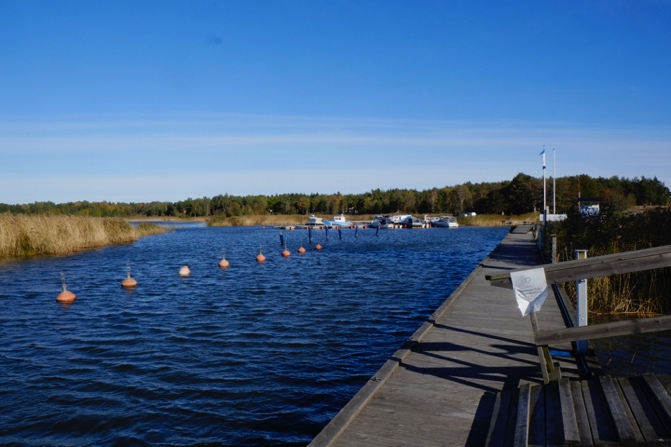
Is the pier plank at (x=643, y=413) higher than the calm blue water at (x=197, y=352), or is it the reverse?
the pier plank at (x=643, y=413)

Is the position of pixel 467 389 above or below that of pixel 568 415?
below

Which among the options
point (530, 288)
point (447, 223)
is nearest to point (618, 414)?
point (530, 288)

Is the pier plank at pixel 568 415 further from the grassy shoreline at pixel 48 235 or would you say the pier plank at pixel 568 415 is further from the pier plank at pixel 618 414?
the grassy shoreline at pixel 48 235

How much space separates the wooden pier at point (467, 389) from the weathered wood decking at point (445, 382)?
0.01 meters

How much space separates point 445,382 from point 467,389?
36cm

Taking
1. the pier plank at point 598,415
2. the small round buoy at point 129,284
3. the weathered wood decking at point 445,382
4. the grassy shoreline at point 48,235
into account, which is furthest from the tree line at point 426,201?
the pier plank at point 598,415

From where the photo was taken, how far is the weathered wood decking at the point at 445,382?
525 centimetres

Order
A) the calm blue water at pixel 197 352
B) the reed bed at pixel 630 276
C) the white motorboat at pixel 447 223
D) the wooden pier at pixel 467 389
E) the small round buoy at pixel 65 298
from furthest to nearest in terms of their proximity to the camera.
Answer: the white motorboat at pixel 447 223, the small round buoy at pixel 65 298, the reed bed at pixel 630 276, the calm blue water at pixel 197 352, the wooden pier at pixel 467 389

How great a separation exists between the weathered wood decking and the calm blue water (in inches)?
53.2

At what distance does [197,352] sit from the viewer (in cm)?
1132

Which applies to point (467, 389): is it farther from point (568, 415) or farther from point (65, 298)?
point (65, 298)

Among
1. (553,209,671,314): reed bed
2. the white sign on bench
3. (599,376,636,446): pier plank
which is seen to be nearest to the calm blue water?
the white sign on bench

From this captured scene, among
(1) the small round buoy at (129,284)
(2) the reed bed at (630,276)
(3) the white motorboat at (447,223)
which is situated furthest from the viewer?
(3) the white motorboat at (447,223)

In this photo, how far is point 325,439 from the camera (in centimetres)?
506
